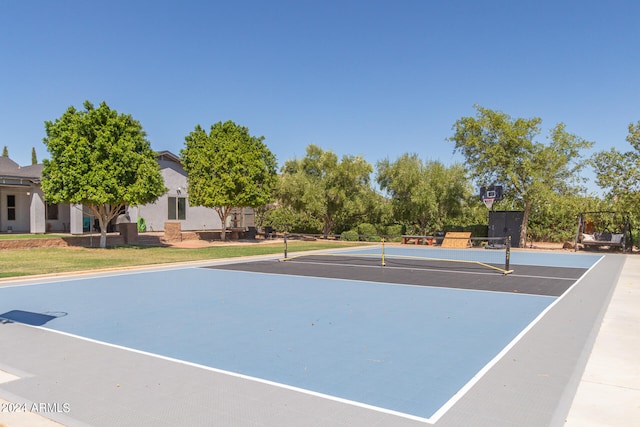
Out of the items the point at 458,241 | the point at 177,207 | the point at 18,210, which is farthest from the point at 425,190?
the point at 18,210

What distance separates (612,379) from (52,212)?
109 ft

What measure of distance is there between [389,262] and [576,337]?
1250 centimetres

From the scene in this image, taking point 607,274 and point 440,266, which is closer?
point 607,274

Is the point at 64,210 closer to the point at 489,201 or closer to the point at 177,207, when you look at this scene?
the point at 177,207

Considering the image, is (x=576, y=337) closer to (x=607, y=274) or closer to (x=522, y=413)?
(x=522, y=413)

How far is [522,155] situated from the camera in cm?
2791

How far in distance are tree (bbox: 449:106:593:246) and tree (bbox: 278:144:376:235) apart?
9357 millimetres

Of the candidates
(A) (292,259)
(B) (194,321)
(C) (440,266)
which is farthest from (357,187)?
(B) (194,321)

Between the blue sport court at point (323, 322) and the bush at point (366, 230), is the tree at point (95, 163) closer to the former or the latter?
the blue sport court at point (323, 322)

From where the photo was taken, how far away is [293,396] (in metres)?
4.67

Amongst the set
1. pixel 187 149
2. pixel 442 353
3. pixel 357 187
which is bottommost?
pixel 442 353

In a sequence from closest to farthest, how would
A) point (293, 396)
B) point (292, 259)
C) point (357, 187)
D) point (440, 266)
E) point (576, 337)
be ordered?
point (293, 396), point (576, 337), point (440, 266), point (292, 259), point (357, 187)

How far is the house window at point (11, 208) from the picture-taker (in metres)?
29.4

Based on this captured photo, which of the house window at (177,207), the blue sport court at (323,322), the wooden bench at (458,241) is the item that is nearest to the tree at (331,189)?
the wooden bench at (458,241)
